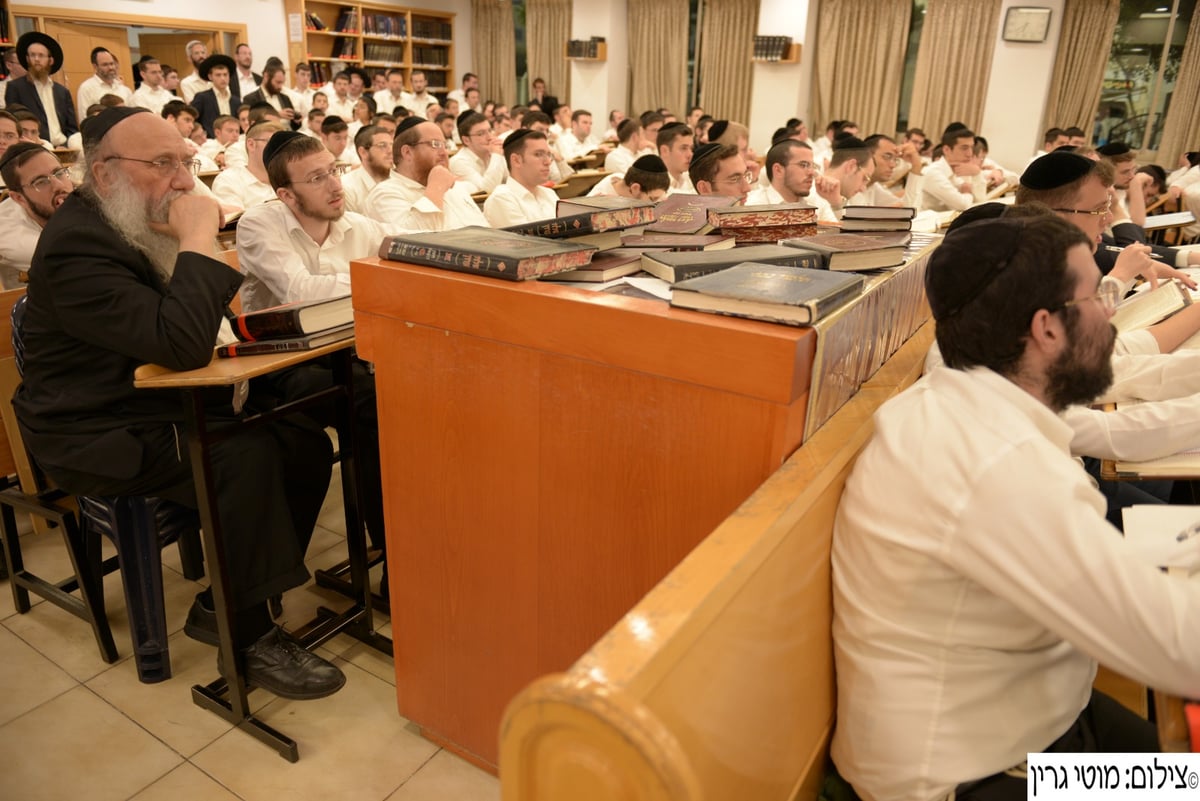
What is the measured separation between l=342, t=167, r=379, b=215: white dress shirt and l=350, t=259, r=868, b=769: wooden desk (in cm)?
357

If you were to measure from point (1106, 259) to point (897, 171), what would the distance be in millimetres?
4755

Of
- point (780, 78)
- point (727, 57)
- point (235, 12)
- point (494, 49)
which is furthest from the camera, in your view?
point (494, 49)

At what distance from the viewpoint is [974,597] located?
109 cm

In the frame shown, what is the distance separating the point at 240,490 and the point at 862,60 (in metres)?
10.7

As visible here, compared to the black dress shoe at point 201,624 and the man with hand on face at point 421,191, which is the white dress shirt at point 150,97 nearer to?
the man with hand on face at point 421,191

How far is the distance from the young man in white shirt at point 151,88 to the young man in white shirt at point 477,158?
4.37 metres

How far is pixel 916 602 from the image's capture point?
1110mm

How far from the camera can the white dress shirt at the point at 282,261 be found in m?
2.52

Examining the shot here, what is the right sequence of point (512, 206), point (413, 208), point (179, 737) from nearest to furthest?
point (179, 737)
point (413, 208)
point (512, 206)

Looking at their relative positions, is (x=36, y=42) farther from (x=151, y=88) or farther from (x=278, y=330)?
(x=278, y=330)

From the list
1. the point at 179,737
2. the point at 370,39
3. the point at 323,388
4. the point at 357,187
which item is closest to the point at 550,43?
the point at 370,39

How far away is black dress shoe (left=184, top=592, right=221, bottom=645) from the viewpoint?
2.22 metres

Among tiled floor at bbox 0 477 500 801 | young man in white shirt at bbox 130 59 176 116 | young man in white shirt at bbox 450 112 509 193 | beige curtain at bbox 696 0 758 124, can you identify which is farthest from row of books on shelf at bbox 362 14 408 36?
tiled floor at bbox 0 477 500 801

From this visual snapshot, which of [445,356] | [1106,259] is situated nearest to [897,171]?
[1106,259]
